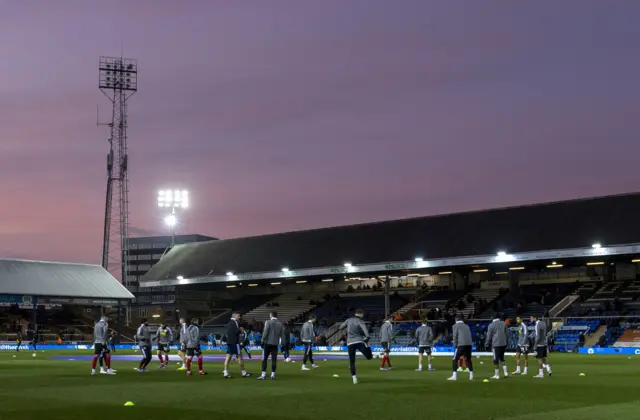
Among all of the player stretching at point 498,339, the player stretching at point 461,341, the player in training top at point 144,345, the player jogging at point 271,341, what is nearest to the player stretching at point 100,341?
the player in training top at point 144,345

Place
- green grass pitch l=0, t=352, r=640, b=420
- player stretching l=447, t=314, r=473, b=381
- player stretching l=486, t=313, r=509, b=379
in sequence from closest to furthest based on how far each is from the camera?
1. green grass pitch l=0, t=352, r=640, b=420
2. player stretching l=447, t=314, r=473, b=381
3. player stretching l=486, t=313, r=509, b=379

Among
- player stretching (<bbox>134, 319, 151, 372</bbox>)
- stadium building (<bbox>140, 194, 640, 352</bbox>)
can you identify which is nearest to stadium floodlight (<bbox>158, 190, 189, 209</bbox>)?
stadium building (<bbox>140, 194, 640, 352</bbox>)

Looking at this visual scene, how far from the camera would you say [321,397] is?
18328mm

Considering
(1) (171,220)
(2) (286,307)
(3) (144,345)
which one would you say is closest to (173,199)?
(1) (171,220)

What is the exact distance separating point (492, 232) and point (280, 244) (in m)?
19.9

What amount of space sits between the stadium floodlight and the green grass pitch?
179ft

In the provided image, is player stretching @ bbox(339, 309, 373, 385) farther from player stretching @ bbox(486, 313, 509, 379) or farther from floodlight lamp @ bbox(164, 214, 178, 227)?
floodlight lamp @ bbox(164, 214, 178, 227)

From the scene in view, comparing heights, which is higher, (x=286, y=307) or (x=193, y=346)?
(x=286, y=307)

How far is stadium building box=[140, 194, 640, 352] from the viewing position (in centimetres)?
5475

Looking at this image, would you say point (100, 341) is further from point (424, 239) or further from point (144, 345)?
point (424, 239)

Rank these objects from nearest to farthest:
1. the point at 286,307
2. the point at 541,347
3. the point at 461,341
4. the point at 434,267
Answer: the point at 461,341 → the point at 541,347 → the point at 434,267 → the point at 286,307

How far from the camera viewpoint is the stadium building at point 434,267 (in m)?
54.8

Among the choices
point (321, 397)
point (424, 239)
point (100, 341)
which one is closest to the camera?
point (321, 397)

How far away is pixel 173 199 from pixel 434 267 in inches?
1178
